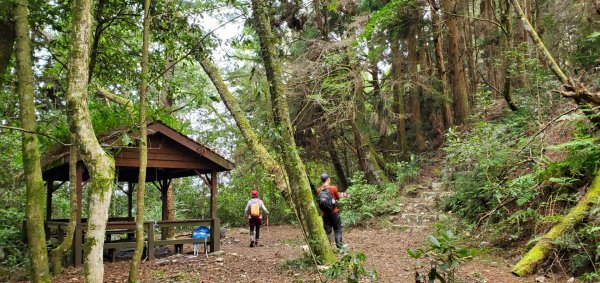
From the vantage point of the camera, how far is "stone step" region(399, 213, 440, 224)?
12.1m

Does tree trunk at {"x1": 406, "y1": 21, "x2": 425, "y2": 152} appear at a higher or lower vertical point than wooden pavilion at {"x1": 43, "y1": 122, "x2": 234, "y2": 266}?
higher

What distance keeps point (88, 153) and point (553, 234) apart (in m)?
6.75

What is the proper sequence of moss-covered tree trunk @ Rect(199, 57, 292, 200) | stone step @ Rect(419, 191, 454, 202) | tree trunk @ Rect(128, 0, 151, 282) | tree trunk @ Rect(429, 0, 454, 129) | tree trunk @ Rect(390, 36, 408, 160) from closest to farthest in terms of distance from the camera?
tree trunk @ Rect(128, 0, 151, 282), moss-covered tree trunk @ Rect(199, 57, 292, 200), stone step @ Rect(419, 191, 454, 202), tree trunk @ Rect(429, 0, 454, 129), tree trunk @ Rect(390, 36, 408, 160)

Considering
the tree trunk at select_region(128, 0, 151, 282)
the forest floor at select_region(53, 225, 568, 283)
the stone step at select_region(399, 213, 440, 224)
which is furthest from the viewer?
the stone step at select_region(399, 213, 440, 224)

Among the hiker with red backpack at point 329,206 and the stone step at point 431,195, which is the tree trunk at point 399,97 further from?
the hiker with red backpack at point 329,206

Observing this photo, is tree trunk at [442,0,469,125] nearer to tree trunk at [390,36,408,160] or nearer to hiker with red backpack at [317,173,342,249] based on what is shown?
tree trunk at [390,36,408,160]

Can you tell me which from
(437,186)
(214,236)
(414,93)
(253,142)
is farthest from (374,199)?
(253,142)

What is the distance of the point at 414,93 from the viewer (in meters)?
18.2

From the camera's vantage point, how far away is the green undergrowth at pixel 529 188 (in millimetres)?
6379

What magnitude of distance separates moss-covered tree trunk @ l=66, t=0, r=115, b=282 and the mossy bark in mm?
5887

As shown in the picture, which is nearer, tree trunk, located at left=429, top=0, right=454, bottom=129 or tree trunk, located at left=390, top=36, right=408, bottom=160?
tree trunk, located at left=429, top=0, right=454, bottom=129

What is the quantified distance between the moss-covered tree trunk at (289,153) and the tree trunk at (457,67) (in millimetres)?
10278

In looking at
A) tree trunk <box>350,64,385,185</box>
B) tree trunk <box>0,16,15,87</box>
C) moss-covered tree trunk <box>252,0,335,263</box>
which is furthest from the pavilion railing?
tree trunk <box>350,64,385,185</box>

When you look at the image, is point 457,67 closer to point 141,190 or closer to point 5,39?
point 141,190
